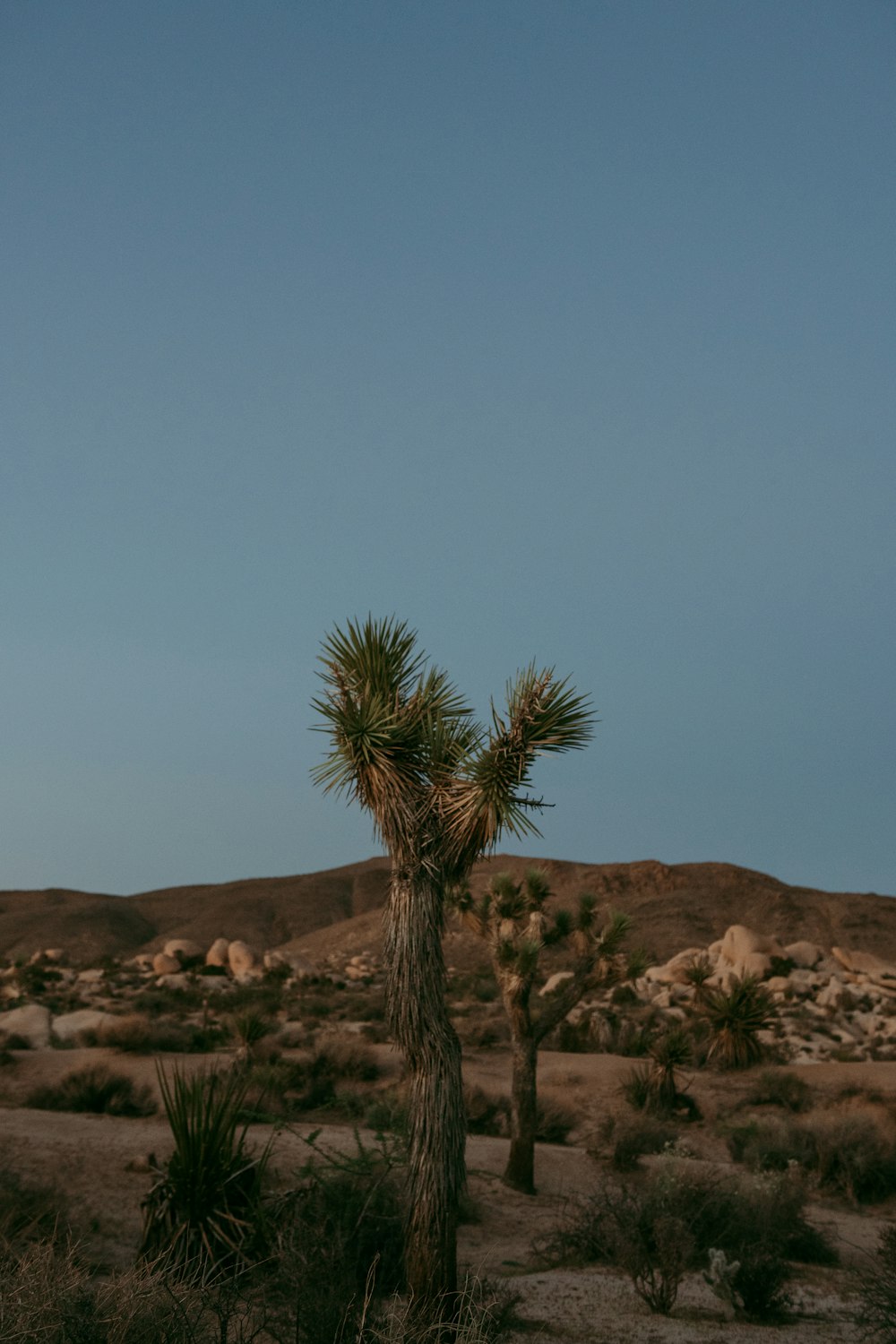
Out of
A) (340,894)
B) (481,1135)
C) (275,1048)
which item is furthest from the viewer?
(340,894)

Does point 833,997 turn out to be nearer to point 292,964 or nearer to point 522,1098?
point 292,964

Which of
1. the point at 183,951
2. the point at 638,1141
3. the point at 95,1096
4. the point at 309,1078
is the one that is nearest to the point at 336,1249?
the point at 638,1141

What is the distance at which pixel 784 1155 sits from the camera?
724 inches

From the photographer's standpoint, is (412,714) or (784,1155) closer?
(412,714)

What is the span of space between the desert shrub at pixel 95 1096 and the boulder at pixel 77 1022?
20.9 ft

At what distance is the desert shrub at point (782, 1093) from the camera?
77.3 ft

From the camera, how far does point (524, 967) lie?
1547cm

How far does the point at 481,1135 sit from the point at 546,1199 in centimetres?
453

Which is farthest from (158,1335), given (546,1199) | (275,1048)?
(275,1048)

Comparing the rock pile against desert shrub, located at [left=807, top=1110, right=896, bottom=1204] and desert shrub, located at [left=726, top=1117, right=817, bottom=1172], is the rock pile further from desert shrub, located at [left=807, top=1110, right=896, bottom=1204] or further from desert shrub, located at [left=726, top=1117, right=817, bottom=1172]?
desert shrub, located at [left=807, top=1110, right=896, bottom=1204]

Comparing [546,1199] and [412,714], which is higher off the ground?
[412,714]

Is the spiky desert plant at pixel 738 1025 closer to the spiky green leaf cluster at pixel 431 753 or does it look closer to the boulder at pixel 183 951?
the spiky green leaf cluster at pixel 431 753

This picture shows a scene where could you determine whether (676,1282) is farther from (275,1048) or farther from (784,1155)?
(275,1048)

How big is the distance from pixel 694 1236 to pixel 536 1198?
4116 mm
